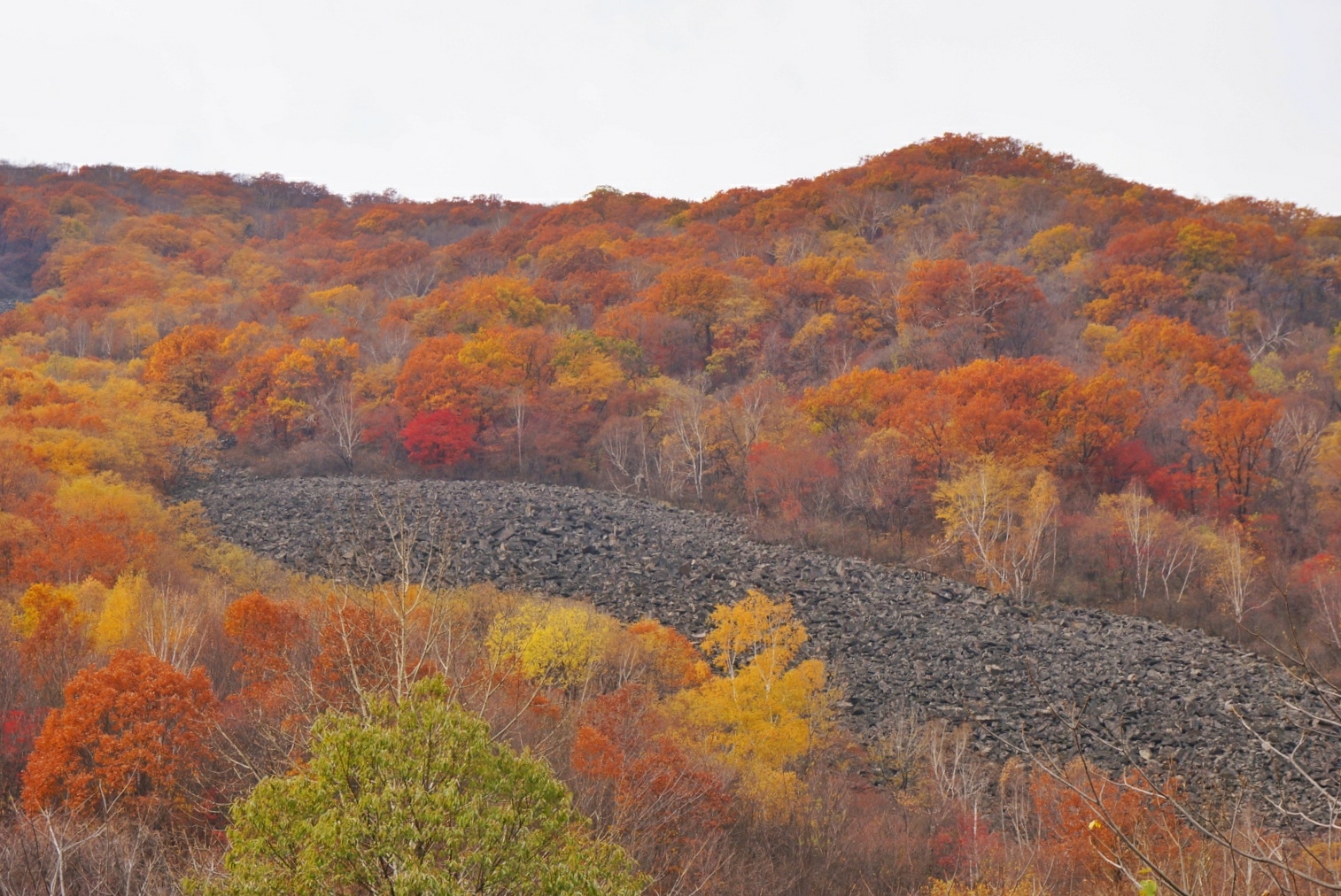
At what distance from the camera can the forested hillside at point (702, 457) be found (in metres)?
18.7

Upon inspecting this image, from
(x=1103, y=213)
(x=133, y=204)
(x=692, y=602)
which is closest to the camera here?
(x=692, y=602)

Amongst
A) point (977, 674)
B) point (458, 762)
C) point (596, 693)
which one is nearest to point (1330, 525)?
point (977, 674)

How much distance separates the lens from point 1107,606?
3997 centimetres

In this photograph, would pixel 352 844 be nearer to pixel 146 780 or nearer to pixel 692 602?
pixel 146 780

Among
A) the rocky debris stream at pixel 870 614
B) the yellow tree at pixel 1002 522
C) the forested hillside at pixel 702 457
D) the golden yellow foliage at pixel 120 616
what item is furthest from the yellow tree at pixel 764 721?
the golden yellow foliage at pixel 120 616

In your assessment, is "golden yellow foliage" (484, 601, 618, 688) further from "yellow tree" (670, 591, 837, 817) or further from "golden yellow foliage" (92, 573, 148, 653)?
"golden yellow foliage" (92, 573, 148, 653)

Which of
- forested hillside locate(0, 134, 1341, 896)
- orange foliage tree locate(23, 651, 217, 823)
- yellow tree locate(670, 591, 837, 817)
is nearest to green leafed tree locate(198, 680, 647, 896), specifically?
forested hillside locate(0, 134, 1341, 896)

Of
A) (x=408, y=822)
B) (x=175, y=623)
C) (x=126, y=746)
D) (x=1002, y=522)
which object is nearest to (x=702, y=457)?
(x=1002, y=522)

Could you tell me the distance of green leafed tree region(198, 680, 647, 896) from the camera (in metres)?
7.43

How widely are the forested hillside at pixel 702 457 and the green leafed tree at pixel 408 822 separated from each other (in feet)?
0.88

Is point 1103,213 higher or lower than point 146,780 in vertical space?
higher

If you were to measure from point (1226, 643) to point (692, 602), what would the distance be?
21156mm

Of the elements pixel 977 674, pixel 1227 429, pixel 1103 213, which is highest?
pixel 1103 213

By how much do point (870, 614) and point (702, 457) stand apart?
795 inches
